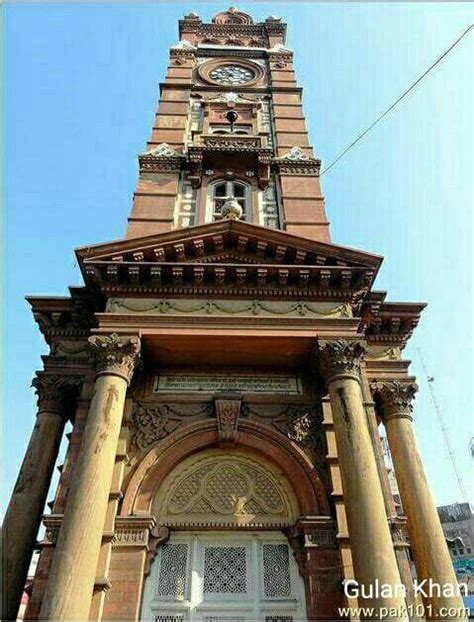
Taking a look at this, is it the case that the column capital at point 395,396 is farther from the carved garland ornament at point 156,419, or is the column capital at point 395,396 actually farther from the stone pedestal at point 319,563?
the carved garland ornament at point 156,419

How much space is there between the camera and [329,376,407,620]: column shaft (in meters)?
7.95

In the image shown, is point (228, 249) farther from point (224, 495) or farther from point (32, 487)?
point (32, 487)

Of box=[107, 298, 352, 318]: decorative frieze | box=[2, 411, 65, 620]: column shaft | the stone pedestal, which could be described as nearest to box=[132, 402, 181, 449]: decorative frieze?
box=[2, 411, 65, 620]: column shaft

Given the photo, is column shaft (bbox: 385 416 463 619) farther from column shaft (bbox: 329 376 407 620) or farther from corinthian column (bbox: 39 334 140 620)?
corinthian column (bbox: 39 334 140 620)

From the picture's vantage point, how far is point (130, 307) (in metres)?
11.8

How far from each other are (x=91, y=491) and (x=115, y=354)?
3032 millimetres

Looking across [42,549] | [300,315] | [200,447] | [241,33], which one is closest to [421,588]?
[200,447]

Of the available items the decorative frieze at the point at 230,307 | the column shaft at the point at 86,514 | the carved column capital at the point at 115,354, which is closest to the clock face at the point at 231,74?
the decorative frieze at the point at 230,307

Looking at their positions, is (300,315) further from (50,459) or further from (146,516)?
(50,459)

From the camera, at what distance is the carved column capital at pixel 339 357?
10.7 m

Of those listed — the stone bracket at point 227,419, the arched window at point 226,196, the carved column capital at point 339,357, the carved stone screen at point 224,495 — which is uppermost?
the arched window at point 226,196

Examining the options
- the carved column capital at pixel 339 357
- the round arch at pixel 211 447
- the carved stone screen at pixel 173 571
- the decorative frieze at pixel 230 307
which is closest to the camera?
the carved stone screen at pixel 173 571

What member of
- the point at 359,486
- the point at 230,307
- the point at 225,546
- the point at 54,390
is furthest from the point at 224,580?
the point at 230,307

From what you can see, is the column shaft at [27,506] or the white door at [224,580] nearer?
the column shaft at [27,506]
